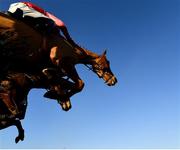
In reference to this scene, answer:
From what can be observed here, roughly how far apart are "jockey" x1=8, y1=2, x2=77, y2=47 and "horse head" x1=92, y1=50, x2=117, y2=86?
6.93 feet

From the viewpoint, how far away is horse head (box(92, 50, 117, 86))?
1895cm

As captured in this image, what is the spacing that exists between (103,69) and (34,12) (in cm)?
405

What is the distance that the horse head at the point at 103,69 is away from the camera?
1895 cm

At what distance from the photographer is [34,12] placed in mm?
16234

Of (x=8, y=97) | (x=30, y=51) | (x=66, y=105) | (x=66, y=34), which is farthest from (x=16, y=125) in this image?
Answer: (x=66, y=34)

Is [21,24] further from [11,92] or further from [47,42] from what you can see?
[11,92]

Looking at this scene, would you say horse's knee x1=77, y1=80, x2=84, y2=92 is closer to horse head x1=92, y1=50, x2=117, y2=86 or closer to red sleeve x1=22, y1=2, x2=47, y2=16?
horse head x1=92, y1=50, x2=117, y2=86

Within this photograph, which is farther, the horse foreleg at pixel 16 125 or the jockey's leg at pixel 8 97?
the horse foreleg at pixel 16 125

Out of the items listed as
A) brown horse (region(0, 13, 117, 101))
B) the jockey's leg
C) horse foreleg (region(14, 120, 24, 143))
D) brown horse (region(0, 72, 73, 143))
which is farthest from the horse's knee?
the jockey's leg

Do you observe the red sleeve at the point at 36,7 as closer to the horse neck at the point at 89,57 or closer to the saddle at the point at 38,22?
the saddle at the point at 38,22

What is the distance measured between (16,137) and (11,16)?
3.92m

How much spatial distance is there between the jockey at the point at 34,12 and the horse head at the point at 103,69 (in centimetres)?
211

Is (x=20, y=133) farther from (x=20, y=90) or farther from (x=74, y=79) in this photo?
(x=74, y=79)

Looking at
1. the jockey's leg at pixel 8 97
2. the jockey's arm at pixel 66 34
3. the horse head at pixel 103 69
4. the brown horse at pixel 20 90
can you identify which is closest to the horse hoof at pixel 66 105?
the brown horse at pixel 20 90
